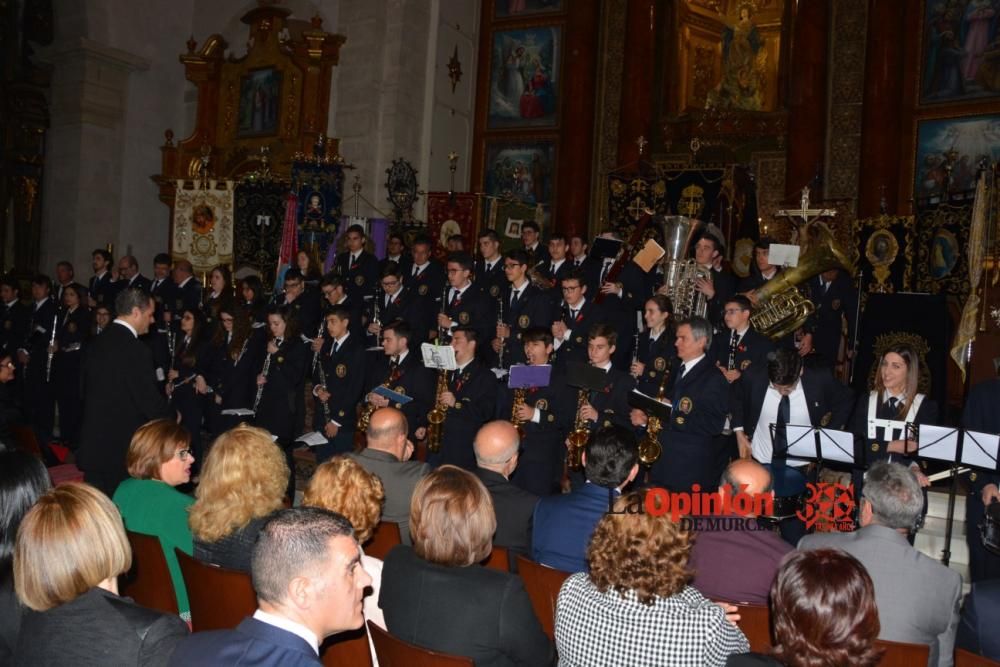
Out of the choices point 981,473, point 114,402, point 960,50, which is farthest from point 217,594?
point 960,50

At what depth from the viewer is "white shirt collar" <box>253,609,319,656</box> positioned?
94.9 inches

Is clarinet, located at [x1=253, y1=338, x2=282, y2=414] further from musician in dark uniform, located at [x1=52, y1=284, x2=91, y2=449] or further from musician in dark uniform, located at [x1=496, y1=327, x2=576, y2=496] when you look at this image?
musician in dark uniform, located at [x1=52, y1=284, x2=91, y2=449]

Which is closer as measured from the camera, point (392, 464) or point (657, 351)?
point (392, 464)

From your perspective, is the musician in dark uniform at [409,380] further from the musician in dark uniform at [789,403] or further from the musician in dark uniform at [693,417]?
the musician in dark uniform at [789,403]

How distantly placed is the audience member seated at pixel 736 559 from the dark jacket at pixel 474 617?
839mm

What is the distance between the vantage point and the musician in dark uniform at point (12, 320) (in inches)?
504

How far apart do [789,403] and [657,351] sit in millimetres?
1419

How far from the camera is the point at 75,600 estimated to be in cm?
262

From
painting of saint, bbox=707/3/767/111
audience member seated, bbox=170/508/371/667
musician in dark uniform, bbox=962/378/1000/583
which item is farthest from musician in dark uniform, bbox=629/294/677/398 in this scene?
painting of saint, bbox=707/3/767/111

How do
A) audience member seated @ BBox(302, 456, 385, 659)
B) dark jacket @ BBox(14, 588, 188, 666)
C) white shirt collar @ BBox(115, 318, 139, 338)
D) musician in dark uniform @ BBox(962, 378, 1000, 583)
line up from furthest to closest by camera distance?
white shirt collar @ BBox(115, 318, 139, 338), musician in dark uniform @ BBox(962, 378, 1000, 583), audience member seated @ BBox(302, 456, 385, 659), dark jacket @ BBox(14, 588, 188, 666)

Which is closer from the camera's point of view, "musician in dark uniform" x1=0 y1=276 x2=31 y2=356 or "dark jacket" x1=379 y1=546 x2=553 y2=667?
"dark jacket" x1=379 y1=546 x2=553 y2=667

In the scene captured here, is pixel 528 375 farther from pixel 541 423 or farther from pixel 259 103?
pixel 259 103

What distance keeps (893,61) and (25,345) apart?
40.0ft

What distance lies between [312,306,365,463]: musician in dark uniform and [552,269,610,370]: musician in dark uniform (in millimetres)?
1745
